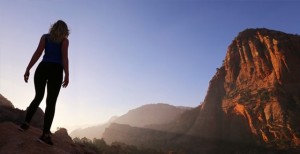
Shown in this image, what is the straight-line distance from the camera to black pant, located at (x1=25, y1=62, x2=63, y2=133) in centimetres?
500

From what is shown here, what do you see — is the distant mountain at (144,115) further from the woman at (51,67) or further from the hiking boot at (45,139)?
the woman at (51,67)

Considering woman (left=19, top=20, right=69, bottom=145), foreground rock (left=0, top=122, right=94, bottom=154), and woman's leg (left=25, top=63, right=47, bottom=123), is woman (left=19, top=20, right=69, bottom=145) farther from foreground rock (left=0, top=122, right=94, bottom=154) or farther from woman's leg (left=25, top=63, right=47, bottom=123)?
foreground rock (left=0, top=122, right=94, bottom=154)

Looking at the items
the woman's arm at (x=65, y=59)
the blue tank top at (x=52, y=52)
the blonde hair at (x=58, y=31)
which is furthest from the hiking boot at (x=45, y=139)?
the blonde hair at (x=58, y=31)

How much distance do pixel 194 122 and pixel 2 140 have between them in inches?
1988

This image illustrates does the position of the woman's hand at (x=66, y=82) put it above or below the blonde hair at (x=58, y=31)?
below

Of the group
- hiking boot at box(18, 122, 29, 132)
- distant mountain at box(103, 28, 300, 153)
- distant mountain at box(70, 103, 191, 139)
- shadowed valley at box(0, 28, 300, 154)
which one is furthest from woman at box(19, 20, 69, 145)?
distant mountain at box(70, 103, 191, 139)

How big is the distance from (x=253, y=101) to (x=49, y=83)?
4231cm

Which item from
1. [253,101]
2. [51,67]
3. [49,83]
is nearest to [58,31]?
[51,67]

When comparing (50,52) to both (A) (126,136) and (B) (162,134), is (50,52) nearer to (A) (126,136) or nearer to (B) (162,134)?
(B) (162,134)

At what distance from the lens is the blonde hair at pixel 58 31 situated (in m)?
5.06

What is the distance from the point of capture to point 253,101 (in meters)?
43.9

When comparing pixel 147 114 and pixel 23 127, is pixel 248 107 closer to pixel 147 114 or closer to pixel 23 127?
pixel 23 127

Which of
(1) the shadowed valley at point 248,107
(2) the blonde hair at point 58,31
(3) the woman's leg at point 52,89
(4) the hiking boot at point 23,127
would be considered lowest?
(4) the hiking boot at point 23,127

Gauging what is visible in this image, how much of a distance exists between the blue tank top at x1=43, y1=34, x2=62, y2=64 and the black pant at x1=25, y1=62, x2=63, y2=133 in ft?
0.27
